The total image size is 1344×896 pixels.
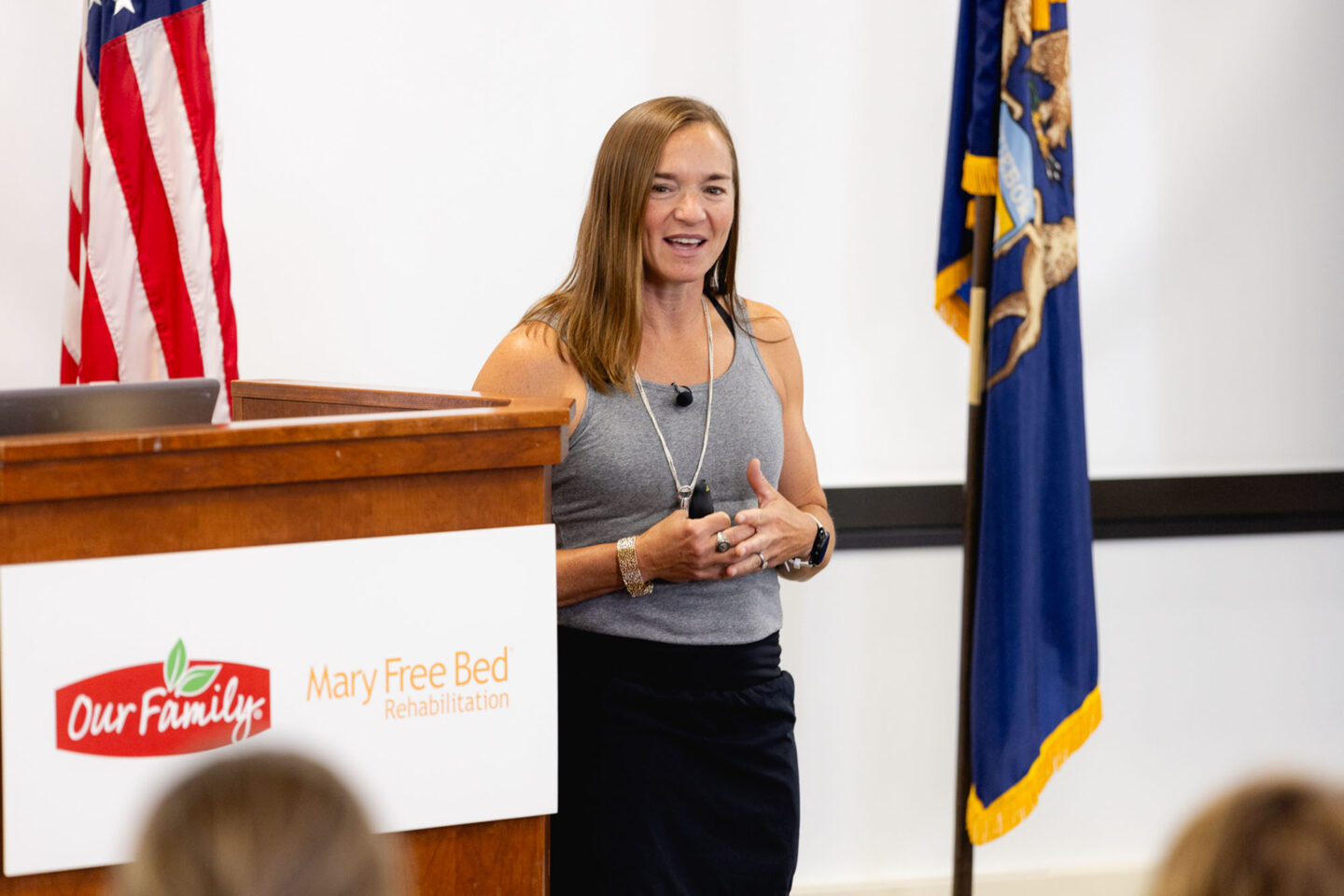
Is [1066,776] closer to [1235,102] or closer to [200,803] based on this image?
[1235,102]

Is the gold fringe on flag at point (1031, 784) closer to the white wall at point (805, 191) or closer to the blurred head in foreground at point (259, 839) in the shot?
the white wall at point (805, 191)

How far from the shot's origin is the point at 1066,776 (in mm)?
3410

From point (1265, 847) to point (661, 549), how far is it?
1.11 meters

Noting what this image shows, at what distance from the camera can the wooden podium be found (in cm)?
112

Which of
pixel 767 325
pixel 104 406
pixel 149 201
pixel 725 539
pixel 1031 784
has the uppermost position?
pixel 149 201

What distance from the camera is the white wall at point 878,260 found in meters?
2.93

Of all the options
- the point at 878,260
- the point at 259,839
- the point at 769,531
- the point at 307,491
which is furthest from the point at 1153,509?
the point at 259,839

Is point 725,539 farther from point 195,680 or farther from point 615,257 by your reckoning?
point 195,680

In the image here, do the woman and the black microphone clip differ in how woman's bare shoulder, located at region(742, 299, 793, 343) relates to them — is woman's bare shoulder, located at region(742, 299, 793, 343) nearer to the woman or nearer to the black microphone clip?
the woman

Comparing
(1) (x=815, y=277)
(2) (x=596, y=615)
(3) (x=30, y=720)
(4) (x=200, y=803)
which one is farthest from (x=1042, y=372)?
(4) (x=200, y=803)

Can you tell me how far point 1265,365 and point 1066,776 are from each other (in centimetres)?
123

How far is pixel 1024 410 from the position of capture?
262cm

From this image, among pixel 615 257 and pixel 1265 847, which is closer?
pixel 1265 847

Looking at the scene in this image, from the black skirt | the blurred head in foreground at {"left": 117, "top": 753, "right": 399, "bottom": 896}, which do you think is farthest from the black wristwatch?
the blurred head in foreground at {"left": 117, "top": 753, "right": 399, "bottom": 896}
